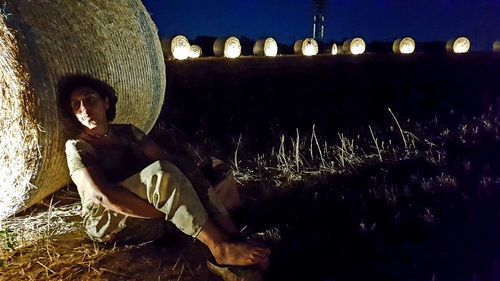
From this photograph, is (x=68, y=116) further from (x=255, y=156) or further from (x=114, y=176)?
(x=255, y=156)

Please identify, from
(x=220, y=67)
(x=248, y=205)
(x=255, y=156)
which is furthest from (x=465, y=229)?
(x=220, y=67)

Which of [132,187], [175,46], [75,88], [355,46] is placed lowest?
[132,187]

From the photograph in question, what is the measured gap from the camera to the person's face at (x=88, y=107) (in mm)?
2953

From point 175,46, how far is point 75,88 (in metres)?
10.4

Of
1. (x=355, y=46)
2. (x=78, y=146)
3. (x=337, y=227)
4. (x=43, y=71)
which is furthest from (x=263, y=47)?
(x=78, y=146)

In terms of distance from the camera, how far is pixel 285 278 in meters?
2.84

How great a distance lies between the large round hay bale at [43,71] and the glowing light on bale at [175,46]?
9.45 metres

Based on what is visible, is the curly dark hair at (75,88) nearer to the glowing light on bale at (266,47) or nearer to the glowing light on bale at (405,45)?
the glowing light on bale at (266,47)

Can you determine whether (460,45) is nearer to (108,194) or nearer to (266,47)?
(266,47)

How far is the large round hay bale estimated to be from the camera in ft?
10.1

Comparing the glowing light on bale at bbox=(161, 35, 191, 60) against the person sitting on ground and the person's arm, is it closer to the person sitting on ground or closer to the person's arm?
the person sitting on ground

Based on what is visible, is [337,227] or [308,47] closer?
[337,227]

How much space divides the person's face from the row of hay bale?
10.6 meters

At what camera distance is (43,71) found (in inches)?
Answer: 124
